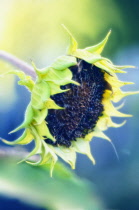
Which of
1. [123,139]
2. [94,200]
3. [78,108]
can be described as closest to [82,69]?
[78,108]

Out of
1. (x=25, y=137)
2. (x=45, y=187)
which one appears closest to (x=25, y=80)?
(x=25, y=137)

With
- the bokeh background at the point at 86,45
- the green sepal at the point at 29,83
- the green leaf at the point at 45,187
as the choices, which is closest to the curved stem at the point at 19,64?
the green sepal at the point at 29,83

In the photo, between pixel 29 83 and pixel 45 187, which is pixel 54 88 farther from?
pixel 45 187

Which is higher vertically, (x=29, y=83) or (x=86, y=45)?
(x=86, y=45)

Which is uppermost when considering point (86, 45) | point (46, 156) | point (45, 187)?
point (86, 45)

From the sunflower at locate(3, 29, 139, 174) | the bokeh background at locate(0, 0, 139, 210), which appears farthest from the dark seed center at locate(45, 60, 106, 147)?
the bokeh background at locate(0, 0, 139, 210)

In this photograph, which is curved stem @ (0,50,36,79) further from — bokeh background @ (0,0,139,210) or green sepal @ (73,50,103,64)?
bokeh background @ (0,0,139,210)

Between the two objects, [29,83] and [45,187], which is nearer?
[29,83]

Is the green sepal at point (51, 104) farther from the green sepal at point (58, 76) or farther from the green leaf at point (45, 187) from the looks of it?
the green leaf at point (45, 187)
